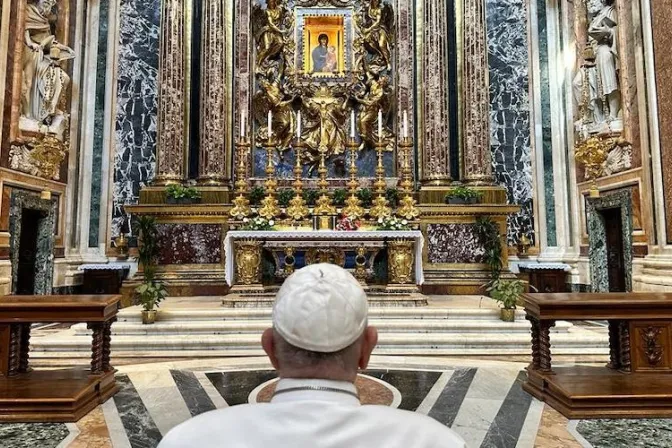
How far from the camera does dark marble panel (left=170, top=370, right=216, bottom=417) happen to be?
4164 millimetres

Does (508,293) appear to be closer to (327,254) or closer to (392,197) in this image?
(327,254)

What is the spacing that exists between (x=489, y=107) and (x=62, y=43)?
947 cm

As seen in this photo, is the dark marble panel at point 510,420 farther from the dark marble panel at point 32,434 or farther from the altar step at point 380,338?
the dark marble panel at point 32,434

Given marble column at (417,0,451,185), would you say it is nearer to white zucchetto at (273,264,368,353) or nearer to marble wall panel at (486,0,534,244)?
marble wall panel at (486,0,534,244)

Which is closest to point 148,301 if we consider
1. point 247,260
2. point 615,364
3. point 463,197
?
point 247,260

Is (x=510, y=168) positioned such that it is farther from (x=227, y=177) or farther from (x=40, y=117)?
(x=40, y=117)

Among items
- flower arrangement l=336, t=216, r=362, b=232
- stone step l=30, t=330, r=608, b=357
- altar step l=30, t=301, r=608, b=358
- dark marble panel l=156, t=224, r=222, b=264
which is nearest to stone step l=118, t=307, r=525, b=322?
altar step l=30, t=301, r=608, b=358

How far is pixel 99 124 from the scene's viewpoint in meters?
11.4

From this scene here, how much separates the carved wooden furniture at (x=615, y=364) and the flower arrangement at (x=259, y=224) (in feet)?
16.9

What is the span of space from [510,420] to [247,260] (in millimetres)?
5582

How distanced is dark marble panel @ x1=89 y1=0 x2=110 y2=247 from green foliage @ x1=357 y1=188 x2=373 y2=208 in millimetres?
6027

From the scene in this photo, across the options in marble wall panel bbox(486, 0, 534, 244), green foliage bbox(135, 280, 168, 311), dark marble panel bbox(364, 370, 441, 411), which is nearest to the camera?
dark marble panel bbox(364, 370, 441, 411)

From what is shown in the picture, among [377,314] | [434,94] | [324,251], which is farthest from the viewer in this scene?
[434,94]

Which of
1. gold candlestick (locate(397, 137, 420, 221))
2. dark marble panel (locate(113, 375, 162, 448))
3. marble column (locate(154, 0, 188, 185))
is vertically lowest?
dark marble panel (locate(113, 375, 162, 448))
